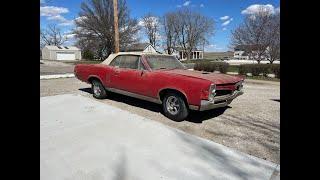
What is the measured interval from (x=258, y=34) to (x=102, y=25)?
93.4 ft

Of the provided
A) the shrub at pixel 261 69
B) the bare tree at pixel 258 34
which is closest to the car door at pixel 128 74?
the shrub at pixel 261 69

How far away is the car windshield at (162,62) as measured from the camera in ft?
22.5

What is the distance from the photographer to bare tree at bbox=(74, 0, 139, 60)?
47.8 meters

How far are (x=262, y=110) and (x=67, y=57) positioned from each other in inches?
2900

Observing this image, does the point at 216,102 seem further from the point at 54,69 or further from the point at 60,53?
the point at 60,53

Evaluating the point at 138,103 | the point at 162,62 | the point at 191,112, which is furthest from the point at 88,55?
the point at 191,112

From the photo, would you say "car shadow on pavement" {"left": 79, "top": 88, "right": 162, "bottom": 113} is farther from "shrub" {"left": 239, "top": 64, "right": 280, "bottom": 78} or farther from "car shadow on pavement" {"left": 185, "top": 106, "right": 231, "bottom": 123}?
"shrub" {"left": 239, "top": 64, "right": 280, "bottom": 78}

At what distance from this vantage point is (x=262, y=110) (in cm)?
753

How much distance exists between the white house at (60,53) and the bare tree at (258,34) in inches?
2155

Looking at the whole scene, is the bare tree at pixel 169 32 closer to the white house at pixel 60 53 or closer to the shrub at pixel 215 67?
the white house at pixel 60 53

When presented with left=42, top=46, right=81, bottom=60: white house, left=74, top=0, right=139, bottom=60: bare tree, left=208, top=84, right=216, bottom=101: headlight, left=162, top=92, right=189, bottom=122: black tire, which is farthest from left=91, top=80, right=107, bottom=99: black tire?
left=42, top=46, right=81, bottom=60: white house
